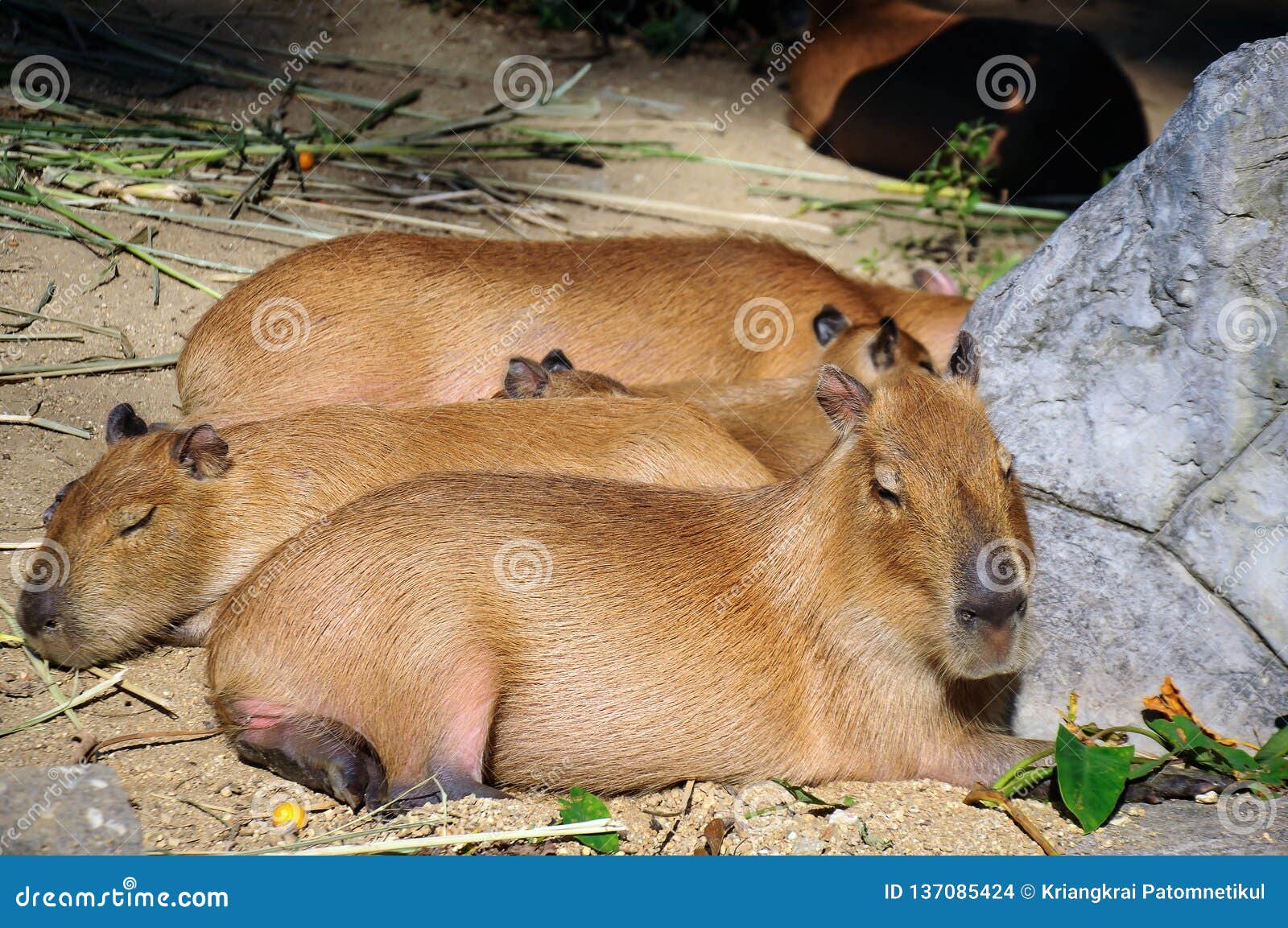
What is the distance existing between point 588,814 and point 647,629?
1.69 feet

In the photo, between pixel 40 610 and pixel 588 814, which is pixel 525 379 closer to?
pixel 40 610

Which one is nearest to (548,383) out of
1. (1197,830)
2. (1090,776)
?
(1090,776)

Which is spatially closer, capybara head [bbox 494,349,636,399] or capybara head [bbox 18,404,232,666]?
capybara head [bbox 18,404,232,666]

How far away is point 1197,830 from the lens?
317 cm

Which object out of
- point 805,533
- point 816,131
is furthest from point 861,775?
point 816,131

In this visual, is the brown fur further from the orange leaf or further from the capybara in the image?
the orange leaf

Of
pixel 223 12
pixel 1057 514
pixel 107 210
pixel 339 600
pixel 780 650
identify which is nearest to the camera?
pixel 339 600

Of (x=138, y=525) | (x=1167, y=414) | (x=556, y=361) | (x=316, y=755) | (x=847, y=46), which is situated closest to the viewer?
(x=316, y=755)

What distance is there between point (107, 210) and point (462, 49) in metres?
3.22

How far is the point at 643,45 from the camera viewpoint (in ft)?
27.8

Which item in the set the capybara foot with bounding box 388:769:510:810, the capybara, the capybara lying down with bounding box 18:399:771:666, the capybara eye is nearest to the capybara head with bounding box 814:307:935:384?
the capybara lying down with bounding box 18:399:771:666

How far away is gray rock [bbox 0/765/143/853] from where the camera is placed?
2.98 meters

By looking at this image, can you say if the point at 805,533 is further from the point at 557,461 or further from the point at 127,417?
the point at 127,417

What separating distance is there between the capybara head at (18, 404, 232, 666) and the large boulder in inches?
97.7
